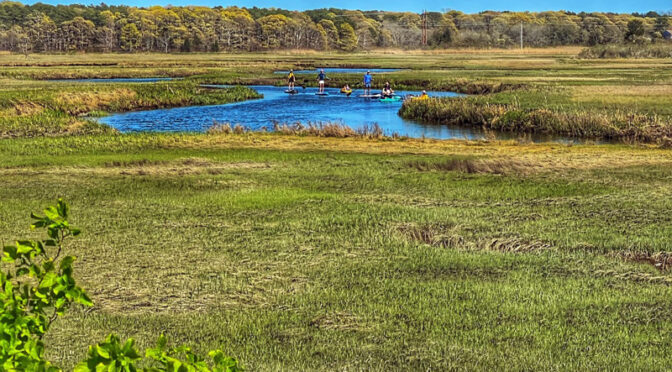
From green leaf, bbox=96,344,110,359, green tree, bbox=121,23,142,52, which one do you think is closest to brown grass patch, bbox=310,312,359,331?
green leaf, bbox=96,344,110,359

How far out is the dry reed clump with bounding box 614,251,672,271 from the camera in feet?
43.7

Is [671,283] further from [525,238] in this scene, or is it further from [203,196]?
[203,196]

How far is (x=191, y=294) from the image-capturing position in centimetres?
1191

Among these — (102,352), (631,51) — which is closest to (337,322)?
(102,352)

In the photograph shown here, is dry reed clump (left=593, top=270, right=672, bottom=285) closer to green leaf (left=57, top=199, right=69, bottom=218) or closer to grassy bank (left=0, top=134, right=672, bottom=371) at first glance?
grassy bank (left=0, top=134, right=672, bottom=371)

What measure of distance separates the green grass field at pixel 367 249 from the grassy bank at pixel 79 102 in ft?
19.6

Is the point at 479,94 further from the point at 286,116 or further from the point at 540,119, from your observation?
the point at 540,119

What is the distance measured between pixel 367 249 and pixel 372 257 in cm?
57

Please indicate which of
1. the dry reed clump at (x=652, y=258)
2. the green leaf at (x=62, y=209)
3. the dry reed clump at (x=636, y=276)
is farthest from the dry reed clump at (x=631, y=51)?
the green leaf at (x=62, y=209)

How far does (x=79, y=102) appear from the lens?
48.4 metres

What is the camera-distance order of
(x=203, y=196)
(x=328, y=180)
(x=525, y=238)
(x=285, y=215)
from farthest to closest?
1. (x=328, y=180)
2. (x=203, y=196)
3. (x=285, y=215)
4. (x=525, y=238)

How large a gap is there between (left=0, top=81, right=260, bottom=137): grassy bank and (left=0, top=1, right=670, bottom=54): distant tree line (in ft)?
264

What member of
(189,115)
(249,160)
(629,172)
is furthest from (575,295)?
(189,115)

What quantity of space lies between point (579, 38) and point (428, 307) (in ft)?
562
